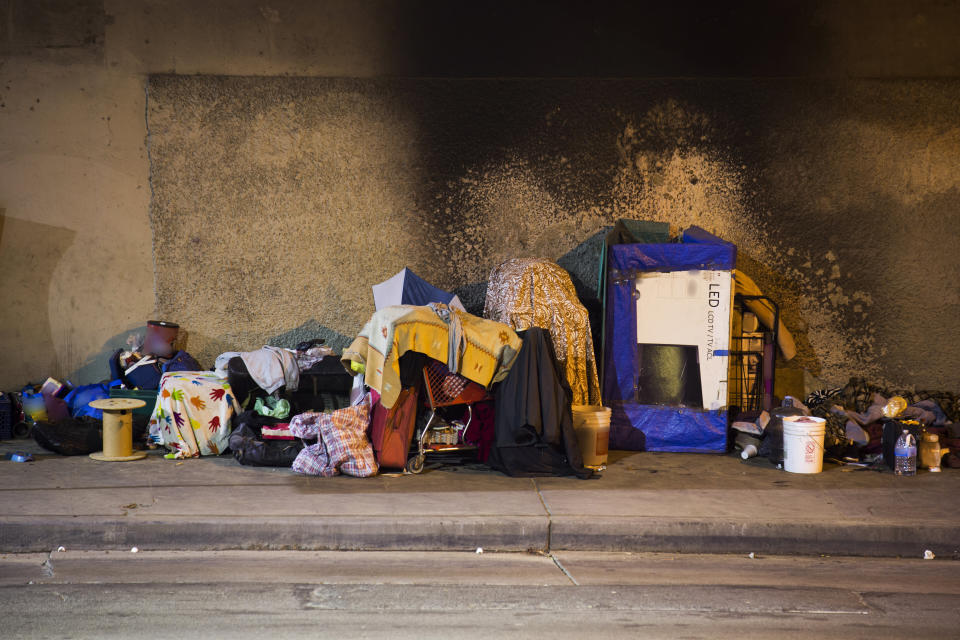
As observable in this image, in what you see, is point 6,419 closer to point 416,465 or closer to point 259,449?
point 259,449

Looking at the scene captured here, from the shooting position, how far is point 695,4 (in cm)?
918

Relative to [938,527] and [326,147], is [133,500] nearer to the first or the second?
[326,147]

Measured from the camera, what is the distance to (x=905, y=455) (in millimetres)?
7207

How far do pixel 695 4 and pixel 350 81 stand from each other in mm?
4076

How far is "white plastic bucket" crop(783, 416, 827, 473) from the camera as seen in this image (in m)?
7.21

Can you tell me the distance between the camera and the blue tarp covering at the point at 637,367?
320 inches

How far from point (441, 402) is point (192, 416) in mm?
2516

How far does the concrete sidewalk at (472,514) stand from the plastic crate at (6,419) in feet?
6.89

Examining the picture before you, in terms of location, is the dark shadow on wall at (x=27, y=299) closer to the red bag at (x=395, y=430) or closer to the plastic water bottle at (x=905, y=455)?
the red bag at (x=395, y=430)

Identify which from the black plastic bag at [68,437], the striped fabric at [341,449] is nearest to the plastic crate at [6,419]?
the black plastic bag at [68,437]

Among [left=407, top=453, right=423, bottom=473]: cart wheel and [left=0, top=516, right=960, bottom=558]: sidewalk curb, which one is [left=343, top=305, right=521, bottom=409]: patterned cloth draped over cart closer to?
[left=407, top=453, right=423, bottom=473]: cart wheel

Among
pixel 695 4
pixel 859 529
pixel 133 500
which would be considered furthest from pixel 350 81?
pixel 859 529

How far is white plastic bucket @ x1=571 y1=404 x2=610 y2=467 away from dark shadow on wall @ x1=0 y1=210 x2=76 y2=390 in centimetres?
623

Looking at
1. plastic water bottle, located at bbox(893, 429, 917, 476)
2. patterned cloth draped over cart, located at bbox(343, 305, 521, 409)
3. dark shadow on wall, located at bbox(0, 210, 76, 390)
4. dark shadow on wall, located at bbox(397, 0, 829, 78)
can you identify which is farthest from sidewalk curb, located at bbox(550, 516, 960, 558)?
dark shadow on wall, located at bbox(0, 210, 76, 390)
